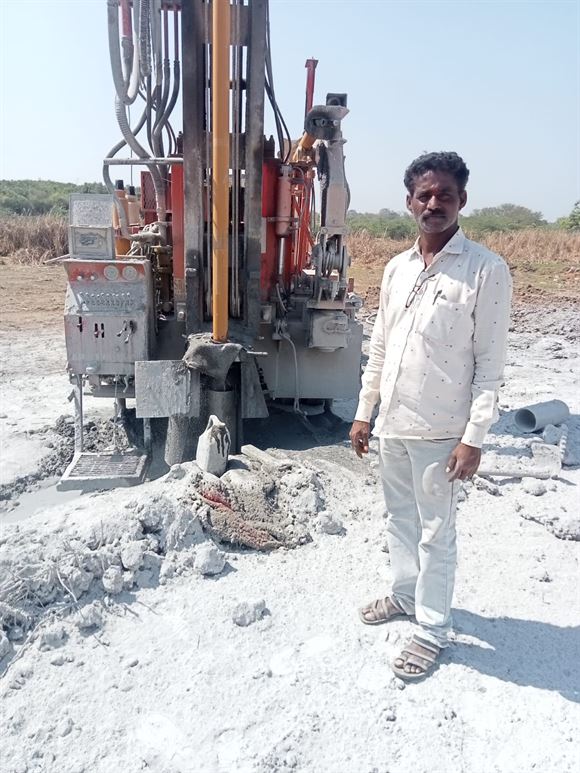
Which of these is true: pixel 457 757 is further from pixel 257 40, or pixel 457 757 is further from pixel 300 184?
pixel 300 184

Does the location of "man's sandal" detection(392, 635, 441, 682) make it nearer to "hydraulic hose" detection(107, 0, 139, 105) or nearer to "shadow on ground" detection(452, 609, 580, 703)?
"shadow on ground" detection(452, 609, 580, 703)

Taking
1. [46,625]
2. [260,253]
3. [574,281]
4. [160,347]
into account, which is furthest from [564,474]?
[574,281]

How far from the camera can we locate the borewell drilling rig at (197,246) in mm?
4453

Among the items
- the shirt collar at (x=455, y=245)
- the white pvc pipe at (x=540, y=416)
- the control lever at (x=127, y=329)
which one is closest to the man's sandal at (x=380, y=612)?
the shirt collar at (x=455, y=245)

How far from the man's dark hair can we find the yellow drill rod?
6.79 ft

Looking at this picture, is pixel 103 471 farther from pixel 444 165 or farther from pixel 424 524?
pixel 444 165

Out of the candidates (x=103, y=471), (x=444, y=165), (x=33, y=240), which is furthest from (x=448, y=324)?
(x=33, y=240)

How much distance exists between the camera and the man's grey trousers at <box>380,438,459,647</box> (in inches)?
102

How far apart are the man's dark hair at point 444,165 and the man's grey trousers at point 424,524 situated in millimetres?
1001

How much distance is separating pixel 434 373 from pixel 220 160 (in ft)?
8.03

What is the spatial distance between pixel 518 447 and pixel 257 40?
140 inches

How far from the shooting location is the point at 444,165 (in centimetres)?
241

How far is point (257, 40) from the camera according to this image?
176 inches

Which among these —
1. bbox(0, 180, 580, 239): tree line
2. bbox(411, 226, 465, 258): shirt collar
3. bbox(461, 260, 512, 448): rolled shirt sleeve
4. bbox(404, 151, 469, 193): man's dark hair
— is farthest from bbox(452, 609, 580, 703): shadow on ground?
bbox(0, 180, 580, 239): tree line
